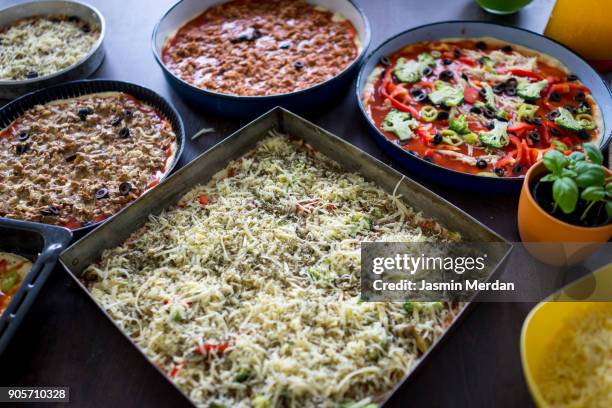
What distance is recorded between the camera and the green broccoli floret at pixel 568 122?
227cm

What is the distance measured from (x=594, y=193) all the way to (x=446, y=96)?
108cm

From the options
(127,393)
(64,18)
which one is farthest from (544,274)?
(64,18)

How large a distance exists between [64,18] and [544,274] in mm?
2941

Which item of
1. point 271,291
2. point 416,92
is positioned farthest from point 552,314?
point 416,92

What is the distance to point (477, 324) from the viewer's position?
69.4 inches

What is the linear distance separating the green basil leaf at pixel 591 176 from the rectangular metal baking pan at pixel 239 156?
31 centimetres

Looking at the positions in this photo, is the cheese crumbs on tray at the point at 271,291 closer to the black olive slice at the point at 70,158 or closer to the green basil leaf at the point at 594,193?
the green basil leaf at the point at 594,193

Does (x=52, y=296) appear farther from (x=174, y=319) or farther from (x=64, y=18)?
(x=64, y=18)

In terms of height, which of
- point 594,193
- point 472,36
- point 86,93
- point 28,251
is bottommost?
point 28,251

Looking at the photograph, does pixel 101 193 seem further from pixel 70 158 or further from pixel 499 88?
pixel 499 88

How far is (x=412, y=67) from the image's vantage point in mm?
2623

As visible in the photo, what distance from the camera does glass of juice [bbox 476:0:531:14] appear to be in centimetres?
294

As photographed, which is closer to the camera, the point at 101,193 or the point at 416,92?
the point at 101,193

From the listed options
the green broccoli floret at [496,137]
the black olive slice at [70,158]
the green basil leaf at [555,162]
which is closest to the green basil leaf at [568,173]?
the green basil leaf at [555,162]
